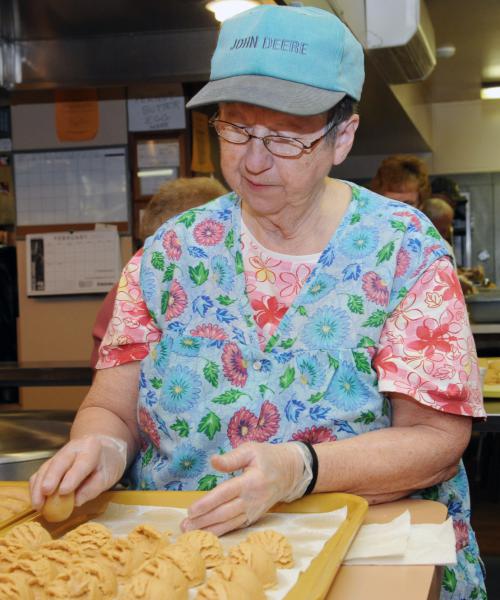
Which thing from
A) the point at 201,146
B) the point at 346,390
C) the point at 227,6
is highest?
the point at 227,6

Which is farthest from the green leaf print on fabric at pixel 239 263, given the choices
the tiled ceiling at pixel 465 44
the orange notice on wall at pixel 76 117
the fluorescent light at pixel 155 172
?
the tiled ceiling at pixel 465 44

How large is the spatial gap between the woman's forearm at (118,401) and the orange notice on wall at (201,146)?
360 centimetres

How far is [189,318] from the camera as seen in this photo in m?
1.52

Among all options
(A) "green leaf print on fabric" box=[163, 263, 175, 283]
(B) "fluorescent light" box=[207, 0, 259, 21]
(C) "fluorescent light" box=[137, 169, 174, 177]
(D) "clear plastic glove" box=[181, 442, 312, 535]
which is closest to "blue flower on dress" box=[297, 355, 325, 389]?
(D) "clear plastic glove" box=[181, 442, 312, 535]

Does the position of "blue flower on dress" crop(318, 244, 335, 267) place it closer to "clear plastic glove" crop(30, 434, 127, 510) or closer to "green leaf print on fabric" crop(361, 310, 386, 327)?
"green leaf print on fabric" crop(361, 310, 386, 327)

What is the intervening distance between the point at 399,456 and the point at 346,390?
131 mm

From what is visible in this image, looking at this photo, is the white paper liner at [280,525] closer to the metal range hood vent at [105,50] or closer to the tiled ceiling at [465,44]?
the metal range hood vent at [105,50]

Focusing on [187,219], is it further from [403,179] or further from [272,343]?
[403,179]

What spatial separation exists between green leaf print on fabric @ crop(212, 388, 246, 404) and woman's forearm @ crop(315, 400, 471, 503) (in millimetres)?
165

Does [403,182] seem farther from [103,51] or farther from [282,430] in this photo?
[282,430]

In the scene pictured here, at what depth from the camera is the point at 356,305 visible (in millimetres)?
1445

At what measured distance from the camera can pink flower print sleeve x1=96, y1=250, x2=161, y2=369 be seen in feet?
5.16

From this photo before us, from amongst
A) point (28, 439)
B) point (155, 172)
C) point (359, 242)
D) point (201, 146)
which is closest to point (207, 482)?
point (359, 242)

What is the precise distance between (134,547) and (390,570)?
1.02ft
